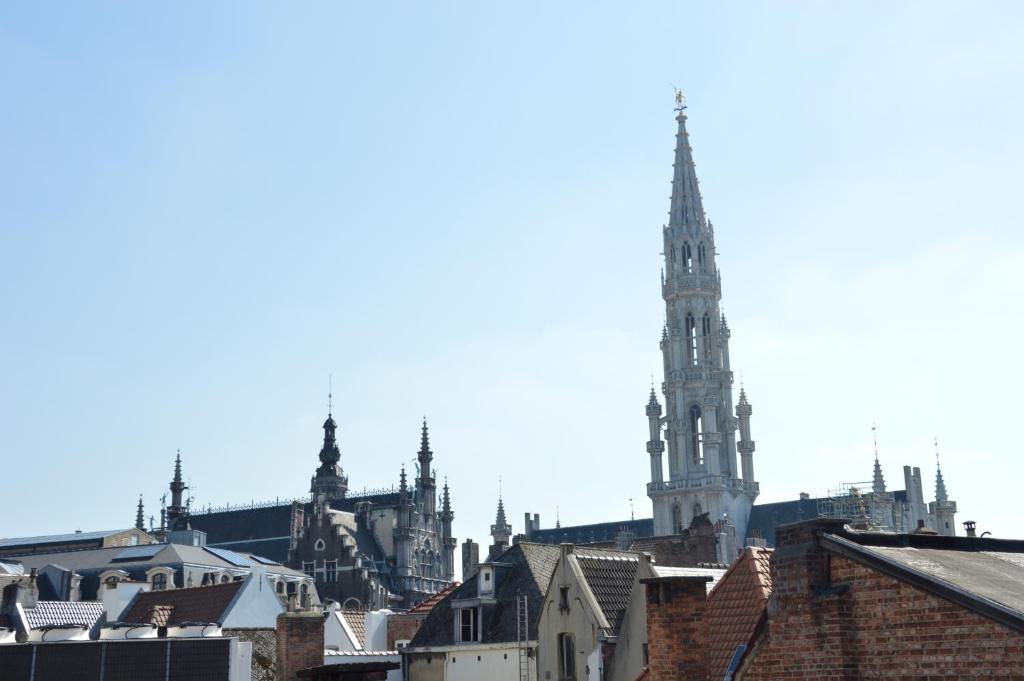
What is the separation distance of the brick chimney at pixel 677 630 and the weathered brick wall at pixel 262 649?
26.6 m

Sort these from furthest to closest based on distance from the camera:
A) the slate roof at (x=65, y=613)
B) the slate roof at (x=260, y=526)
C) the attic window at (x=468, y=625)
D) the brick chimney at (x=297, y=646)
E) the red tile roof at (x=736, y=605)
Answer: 1. the slate roof at (x=260, y=526)
2. the slate roof at (x=65, y=613)
3. the attic window at (x=468, y=625)
4. the brick chimney at (x=297, y=646)
5. the red tile roof at (x=736, y=605)

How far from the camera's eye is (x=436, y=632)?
142 feet

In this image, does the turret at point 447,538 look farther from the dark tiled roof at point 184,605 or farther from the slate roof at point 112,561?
the dark tiled roof at point 184,605

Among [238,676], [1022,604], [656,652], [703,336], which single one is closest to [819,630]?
[1022,604]

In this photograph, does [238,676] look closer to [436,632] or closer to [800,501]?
[436,632]

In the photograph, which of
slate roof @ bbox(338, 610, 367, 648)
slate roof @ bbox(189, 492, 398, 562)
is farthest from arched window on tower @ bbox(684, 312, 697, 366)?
slate roof @ bbox(338, 610, 367, 648)

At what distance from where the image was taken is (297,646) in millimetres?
29484

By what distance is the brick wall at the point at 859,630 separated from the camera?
11195 mm

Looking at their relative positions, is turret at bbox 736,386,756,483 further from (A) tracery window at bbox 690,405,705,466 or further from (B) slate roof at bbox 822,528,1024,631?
(B) slate roof at bbox 822,528,1024,631

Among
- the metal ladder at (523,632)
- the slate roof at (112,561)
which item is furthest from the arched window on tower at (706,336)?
the metal ladder at (523,632)

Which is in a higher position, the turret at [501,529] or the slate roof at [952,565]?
Result: the turret at [501,529]

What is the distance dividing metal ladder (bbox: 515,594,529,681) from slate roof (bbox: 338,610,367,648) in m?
15.8

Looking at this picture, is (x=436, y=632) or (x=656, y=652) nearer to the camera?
(x=656, y=652)

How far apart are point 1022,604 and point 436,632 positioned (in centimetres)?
3364
